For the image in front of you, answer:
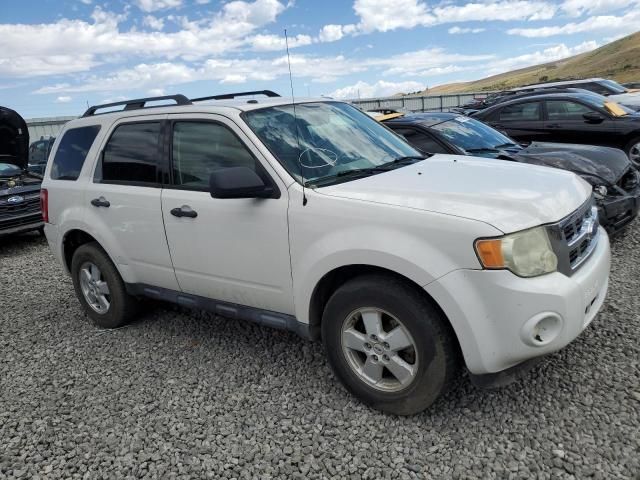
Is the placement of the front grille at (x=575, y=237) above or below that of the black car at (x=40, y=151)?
below

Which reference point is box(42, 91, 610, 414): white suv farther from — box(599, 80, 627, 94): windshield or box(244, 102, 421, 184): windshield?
box(599, 80, 627, 94): windshield

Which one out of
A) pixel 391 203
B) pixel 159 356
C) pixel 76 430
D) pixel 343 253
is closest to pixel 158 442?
pixel 76 430

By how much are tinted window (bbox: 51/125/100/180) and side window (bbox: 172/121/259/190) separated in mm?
1124

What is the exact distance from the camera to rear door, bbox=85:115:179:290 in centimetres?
383

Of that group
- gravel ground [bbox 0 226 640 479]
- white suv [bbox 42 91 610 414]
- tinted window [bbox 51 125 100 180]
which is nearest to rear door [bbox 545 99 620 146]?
gravel ground [bbox 0 226 640 479]

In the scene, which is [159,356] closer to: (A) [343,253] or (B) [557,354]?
(A) [343,253]

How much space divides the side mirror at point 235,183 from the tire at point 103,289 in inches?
73.9

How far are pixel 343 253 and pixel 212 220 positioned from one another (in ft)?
3.40

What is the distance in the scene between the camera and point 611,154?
19.1 ft

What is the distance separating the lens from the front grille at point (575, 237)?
2.57 meters

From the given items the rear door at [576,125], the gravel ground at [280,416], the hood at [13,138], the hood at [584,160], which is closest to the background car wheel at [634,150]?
the rear door at [576,125]

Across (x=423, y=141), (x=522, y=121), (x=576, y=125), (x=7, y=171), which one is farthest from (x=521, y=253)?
(x=7, y=171)

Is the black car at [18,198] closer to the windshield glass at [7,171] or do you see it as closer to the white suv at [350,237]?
the windshield glass at [7,171]

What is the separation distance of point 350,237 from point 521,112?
7.60 meters
